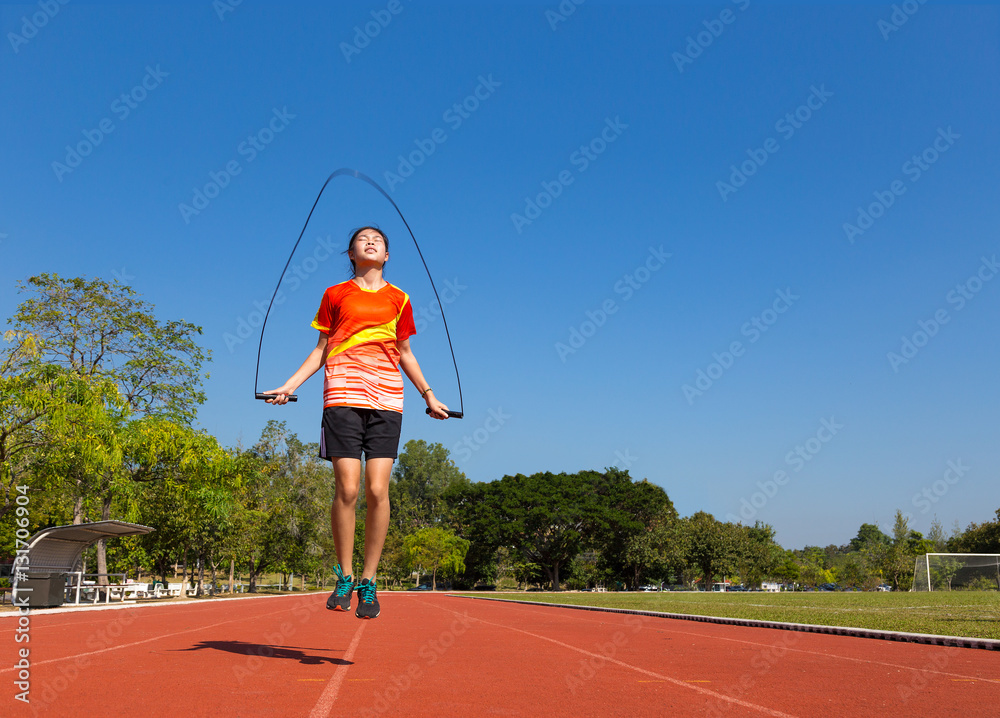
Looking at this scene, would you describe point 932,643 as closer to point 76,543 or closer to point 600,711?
point 600,711

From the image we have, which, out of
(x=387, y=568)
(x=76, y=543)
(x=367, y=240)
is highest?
(x=367, y=240)

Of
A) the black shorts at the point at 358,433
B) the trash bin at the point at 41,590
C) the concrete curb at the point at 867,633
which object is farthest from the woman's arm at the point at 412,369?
the trash bin at the point at 41,590

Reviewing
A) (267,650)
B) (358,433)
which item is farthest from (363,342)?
(267,650)

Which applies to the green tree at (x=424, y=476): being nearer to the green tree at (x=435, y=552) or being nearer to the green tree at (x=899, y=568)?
the green tree at (x=435, y=552)

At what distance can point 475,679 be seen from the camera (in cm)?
514

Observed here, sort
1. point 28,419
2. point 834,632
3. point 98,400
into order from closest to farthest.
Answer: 1. point 834,632
2. point 28,419
3. point 98,400

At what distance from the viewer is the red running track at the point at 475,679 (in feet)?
13.1

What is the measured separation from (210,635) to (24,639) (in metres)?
1.96

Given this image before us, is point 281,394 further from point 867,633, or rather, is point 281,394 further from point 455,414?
point 867,633

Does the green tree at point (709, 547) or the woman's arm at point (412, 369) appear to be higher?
the woman's arm at point (412, 369)

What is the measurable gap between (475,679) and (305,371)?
254 centimetres

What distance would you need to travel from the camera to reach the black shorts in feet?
17.9

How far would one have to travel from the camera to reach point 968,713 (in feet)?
13.6

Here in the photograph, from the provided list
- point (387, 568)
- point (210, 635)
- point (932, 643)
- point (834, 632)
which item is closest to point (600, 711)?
point (210, 635)
